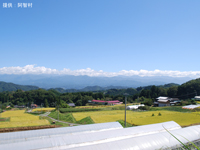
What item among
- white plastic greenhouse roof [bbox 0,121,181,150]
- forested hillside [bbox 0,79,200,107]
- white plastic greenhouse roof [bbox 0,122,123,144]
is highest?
white plastic greenhouse roof [bbox 0,121,181,150]

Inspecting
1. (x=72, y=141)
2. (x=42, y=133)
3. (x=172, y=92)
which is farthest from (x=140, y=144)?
(x=172, y=92)

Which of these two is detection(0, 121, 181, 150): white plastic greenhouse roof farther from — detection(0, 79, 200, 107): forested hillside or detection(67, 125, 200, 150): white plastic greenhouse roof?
detection(0, 79, 200, 107): forested hillside

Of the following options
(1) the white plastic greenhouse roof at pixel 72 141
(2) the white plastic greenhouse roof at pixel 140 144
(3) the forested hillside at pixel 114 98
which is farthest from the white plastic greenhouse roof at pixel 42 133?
(3) the forested hillside at pixel 114 98

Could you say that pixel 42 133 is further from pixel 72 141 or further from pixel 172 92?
pixel 172 92

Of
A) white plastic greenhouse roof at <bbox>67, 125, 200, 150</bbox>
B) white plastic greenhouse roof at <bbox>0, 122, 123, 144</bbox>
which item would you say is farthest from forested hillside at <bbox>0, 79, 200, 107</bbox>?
white plastic greenhouse roof at <bbox>67, 125, 200, 150</bbox>

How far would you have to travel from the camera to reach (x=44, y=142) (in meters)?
10.9

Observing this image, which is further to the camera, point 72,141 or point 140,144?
point 72,141

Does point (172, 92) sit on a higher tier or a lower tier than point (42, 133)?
lower

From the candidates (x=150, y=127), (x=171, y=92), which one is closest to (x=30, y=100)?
(x=171, y=92)

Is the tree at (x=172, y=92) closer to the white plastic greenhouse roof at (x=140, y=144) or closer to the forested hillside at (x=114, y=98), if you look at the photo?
the forested hillside at (x=114, y=98)

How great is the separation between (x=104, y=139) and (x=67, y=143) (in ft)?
9.82

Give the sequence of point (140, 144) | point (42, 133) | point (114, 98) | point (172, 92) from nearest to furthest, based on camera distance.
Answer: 1. point (140, 144)
2. point (42, 133)
3. point (172, 92)
4. point (114, 98)

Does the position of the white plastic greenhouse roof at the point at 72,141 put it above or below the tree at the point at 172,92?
above

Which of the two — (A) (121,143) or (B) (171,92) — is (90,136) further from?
(B) (171,92)
